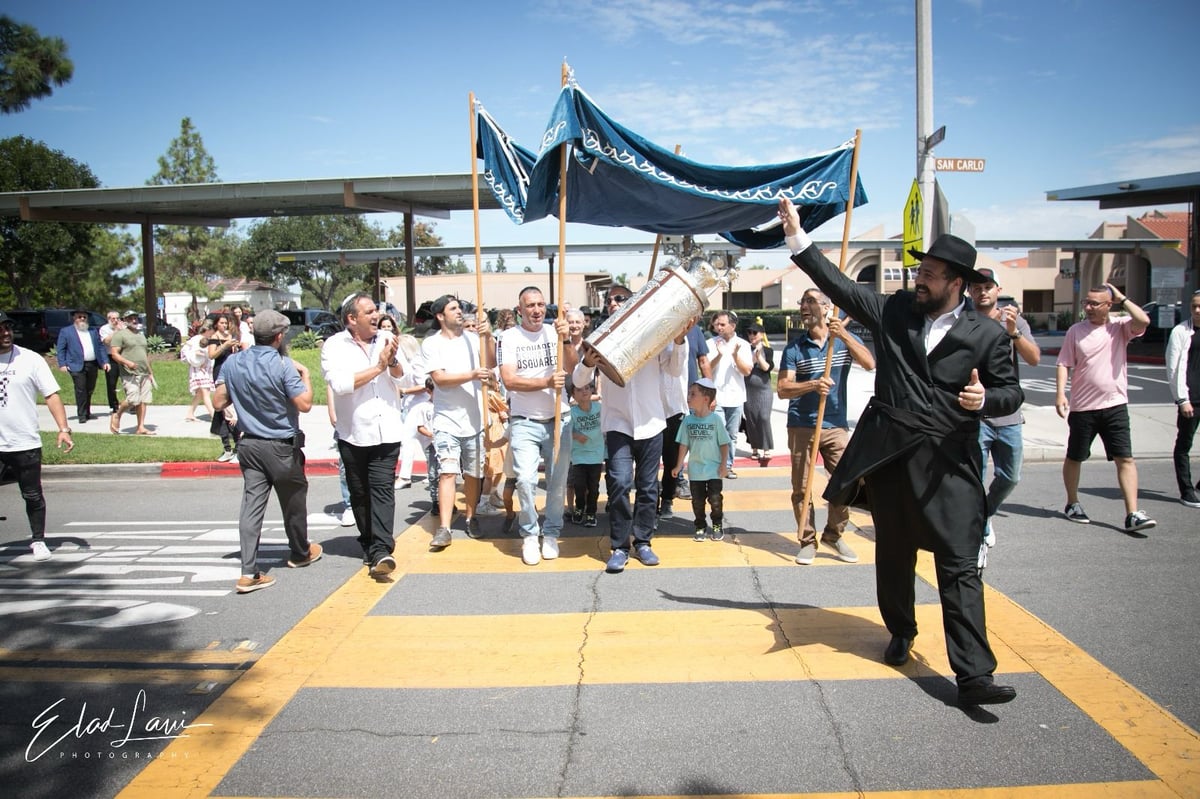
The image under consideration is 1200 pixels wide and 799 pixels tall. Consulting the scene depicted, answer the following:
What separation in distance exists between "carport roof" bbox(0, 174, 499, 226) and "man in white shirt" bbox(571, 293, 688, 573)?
16.4 m

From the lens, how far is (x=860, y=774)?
3.18m

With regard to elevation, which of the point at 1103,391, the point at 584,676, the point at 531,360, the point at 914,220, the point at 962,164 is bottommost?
the point at 584,676

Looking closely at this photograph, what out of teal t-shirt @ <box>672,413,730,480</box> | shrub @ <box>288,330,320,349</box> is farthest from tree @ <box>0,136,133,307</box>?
teal t-shirt @ <box>672,413,730,480</box>

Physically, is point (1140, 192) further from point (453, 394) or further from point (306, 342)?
point (453, 394)

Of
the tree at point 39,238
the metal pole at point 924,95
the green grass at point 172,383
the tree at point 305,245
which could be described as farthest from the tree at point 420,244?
the metal pole at point 924,95

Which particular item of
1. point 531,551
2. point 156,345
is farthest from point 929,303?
point 156,345

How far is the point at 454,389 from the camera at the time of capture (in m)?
6.46

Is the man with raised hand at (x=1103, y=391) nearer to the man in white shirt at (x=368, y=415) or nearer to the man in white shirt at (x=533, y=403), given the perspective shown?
the man in white shirt at (x=533, y=403)

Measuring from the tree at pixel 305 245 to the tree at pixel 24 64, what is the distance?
64.7 ft

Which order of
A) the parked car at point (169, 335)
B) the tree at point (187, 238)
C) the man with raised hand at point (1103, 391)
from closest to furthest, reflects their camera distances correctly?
the man with raised hand at point (1103, 391)
the parked car at point (169, 335)
the tree at point (187, 238)

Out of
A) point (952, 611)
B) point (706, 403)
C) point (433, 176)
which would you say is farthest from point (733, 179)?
point (433, 176)

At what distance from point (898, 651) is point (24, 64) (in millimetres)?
38857

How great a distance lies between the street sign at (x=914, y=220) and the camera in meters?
9.34

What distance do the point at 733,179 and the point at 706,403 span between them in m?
1.78
